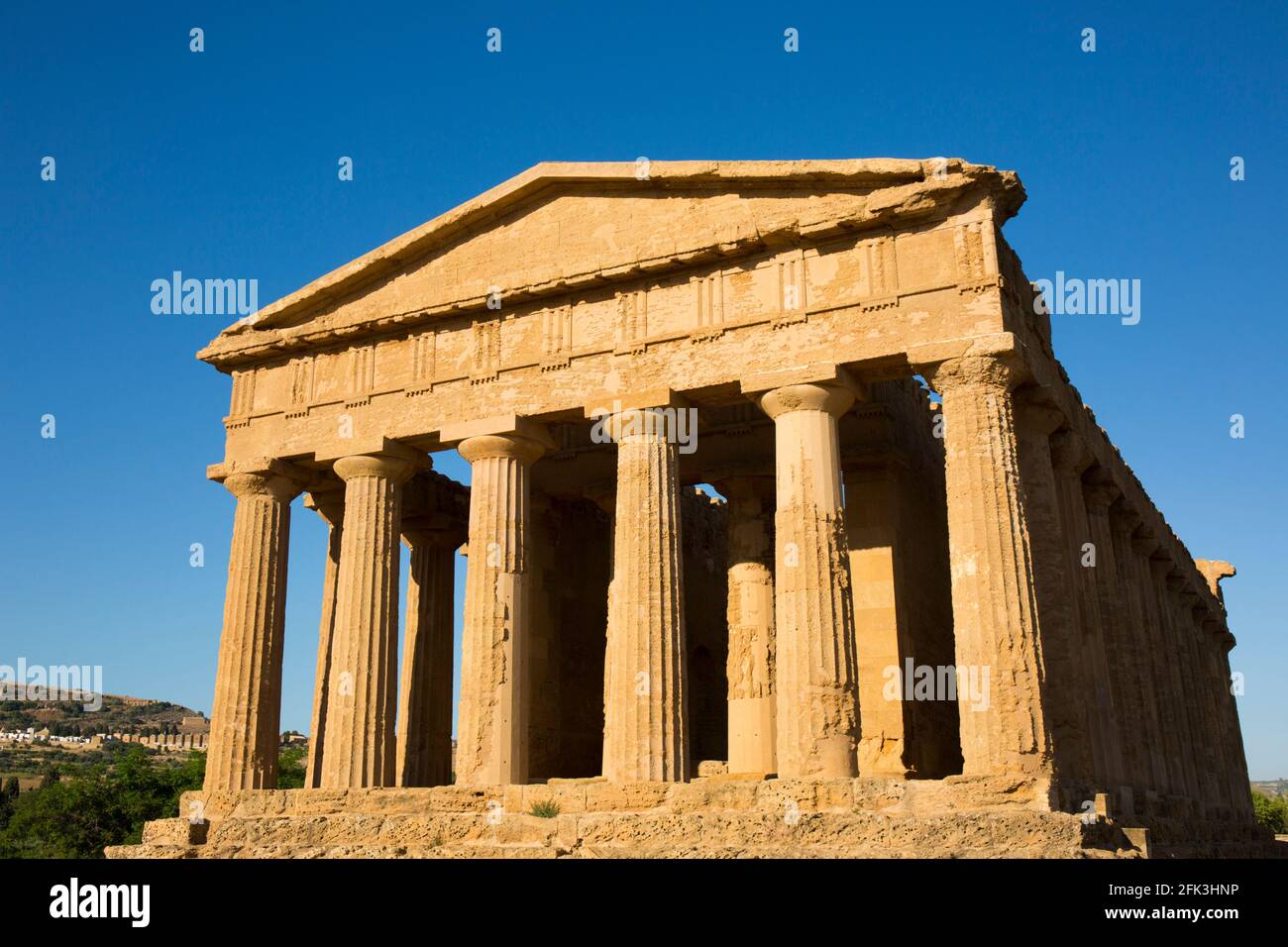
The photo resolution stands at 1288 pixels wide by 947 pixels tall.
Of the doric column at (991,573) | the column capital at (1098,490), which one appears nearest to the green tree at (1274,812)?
the column capital at (1098,490)

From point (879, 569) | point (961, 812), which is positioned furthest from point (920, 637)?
point (961, 812)

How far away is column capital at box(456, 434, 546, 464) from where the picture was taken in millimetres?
22375

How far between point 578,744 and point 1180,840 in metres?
12.3

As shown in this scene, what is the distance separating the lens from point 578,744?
92.0 ft

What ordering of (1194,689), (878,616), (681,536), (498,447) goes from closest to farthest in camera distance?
(498,447) < (681,536) < (878,616) < (1194,689)

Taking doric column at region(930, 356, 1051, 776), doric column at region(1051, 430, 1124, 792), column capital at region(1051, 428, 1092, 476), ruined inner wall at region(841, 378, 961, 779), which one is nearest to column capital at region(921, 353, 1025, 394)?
doric column at region(930, 356, 1051, 776)

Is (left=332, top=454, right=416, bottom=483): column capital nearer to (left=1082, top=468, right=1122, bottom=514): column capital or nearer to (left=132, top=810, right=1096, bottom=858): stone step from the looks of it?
(left=132, top=810, right=1096, bottom=858): stone step

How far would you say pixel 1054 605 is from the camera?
20156 mm

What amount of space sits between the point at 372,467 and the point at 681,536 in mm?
5916

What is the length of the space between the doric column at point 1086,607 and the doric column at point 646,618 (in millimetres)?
6515

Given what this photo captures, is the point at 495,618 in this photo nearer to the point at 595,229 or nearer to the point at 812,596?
the point at 812,596

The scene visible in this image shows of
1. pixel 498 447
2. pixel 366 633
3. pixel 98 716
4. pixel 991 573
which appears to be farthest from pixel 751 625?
pixel 98 716

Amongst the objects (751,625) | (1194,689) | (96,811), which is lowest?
(96,811)
